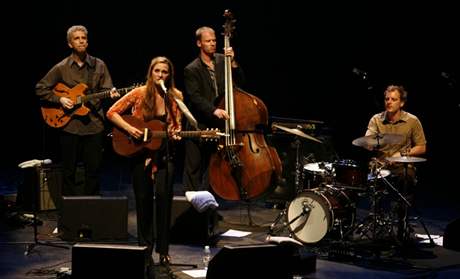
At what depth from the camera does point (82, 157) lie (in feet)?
25.7

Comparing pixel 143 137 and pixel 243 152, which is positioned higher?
pixel 143 137

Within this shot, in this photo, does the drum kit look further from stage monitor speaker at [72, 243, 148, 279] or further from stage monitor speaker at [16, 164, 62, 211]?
stage monitor speaker at [72, 243, 148, 279]

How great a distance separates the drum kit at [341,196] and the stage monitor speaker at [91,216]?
1554 mm

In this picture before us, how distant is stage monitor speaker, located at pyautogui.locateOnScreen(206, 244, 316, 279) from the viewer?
4723 mm

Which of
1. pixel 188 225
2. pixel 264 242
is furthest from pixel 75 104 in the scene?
pixel 264 242

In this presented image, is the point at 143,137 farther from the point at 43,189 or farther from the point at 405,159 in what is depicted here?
the point at 43,189

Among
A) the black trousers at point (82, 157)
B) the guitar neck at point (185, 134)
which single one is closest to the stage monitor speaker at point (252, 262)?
the guitar neck at point (185, 134)

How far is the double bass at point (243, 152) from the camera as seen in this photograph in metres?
7.10

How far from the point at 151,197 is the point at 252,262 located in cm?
163

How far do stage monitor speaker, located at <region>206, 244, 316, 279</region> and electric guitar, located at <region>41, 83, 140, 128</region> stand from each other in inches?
132

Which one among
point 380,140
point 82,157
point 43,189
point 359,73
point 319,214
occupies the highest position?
point 359,73

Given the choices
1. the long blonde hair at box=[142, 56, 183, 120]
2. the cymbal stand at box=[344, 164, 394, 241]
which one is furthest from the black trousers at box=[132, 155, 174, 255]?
the cymbal stand at box=[344, 164, 394, 241]

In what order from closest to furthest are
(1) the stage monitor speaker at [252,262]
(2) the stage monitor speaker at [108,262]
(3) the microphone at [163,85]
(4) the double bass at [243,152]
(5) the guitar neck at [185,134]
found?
(1) the stage monitor speaker at [252,262]
(2) the stage monitor speaker at [108,262]
(3) the microphone at [163,85]
(5) the guitar neck at [185,134]
(4) the double bass at [243,152]

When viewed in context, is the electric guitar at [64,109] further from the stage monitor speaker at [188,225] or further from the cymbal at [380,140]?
the cymbal at [380,140]
